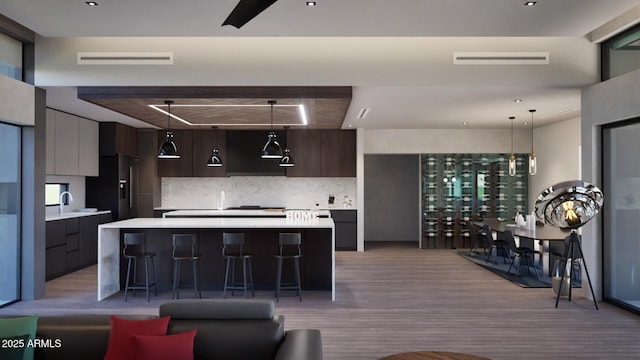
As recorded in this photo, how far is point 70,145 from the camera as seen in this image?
8305 mm

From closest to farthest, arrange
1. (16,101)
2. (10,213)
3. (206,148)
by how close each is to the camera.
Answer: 1. (16,101)
2. (10,213)
3. (206,148)

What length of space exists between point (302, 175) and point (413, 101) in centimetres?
414

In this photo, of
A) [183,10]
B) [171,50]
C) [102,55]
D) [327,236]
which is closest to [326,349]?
[327,236]

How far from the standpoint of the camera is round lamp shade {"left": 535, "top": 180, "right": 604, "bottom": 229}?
178 inches

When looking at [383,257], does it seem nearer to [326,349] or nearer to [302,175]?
[302,175]

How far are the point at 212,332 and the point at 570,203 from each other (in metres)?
3.68

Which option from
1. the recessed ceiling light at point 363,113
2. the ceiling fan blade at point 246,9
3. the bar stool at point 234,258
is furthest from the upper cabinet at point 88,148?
the ceiling fan blade at point 246,9

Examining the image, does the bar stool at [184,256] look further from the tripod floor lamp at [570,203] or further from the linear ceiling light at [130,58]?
the tripod floor lamp at [570,203]

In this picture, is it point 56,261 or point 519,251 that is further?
point 56,261

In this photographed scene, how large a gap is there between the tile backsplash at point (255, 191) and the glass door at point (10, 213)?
5.08 metres

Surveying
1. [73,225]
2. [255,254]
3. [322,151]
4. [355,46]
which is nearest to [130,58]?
[355,46]

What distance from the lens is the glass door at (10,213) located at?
582cm

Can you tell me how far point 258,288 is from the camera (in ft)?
21.9

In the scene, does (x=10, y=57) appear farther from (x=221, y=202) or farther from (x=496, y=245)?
(x=496, y=245)
